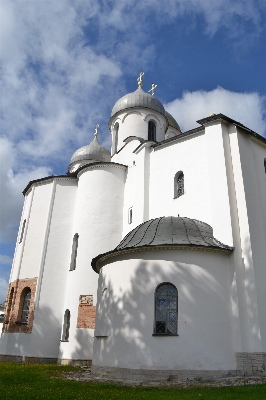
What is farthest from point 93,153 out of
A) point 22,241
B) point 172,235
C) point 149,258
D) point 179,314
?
point 179,314

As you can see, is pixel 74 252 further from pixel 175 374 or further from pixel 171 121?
pixel 171 121

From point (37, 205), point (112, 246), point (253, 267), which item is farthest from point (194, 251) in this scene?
point (37, 205)

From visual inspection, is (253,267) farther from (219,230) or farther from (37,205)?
(37,205)

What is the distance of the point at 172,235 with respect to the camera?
38.3 feet

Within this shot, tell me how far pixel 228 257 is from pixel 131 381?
4.67m

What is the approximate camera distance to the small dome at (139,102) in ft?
71.4

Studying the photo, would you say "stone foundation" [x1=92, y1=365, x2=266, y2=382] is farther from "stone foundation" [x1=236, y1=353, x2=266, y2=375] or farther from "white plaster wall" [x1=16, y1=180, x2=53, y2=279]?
"white plaster wall" [x1=16, y1=180, x2=53, y2=279]

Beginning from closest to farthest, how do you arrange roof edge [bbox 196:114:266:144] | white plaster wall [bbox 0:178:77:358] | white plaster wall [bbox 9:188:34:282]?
roof edge [bbox 196:114:266:144] → white plaster wall [bbox 0:178:77:358] → white plaster wall [bbox 9:188:34:282]

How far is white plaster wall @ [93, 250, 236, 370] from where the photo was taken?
390 inches

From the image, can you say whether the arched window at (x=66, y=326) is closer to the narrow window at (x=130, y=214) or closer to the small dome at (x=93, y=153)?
the narrow window at (x=130, y=214)

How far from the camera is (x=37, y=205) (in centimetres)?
2009

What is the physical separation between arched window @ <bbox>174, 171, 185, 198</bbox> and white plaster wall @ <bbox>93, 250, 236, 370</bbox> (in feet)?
15.2

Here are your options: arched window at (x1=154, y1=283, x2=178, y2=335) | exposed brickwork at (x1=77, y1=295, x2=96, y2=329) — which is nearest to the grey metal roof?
arched window at (x1=154, y1=283, x2=178, y2=335)

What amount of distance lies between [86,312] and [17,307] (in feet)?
13.4
